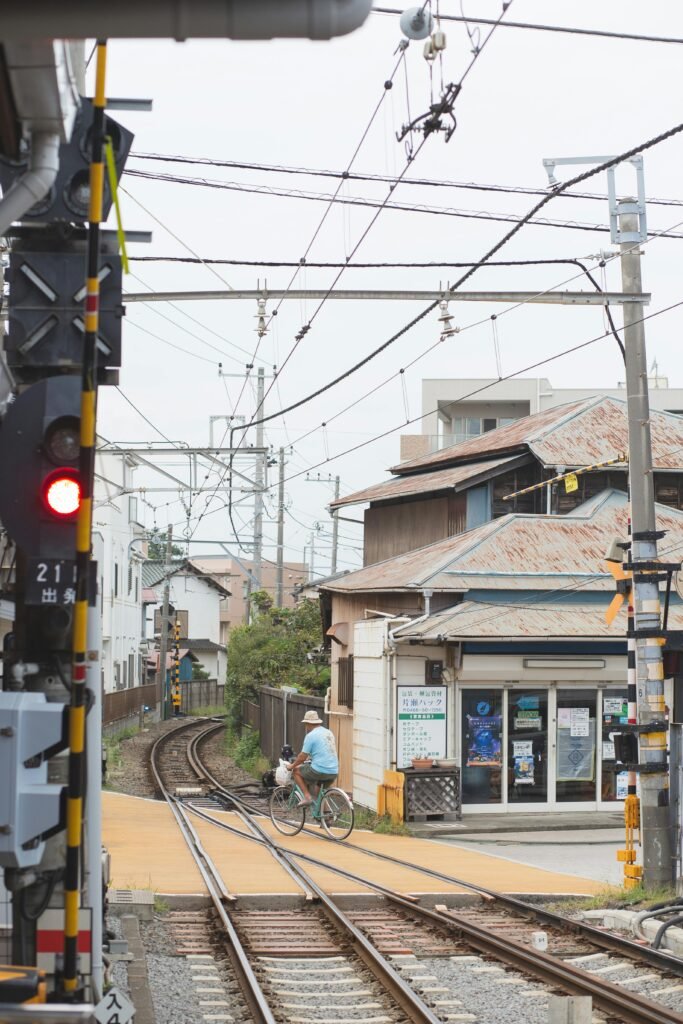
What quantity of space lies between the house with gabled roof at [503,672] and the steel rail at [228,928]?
3825 mm

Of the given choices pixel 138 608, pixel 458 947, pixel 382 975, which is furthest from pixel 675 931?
pixel 138 608

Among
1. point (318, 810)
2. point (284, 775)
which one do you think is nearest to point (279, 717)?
point (284, 775)

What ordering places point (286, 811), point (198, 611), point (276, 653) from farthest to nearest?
1. point (198, 611)
2. point (276, 653)
3. point (286, 811)

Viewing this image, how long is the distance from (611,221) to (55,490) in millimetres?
10295

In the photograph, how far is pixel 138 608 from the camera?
201 ft

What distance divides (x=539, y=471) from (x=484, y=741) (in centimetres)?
661

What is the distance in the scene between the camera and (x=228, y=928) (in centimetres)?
1098

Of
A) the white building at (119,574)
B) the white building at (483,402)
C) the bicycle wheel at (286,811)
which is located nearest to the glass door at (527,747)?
the bicycle wheel at (286,811)

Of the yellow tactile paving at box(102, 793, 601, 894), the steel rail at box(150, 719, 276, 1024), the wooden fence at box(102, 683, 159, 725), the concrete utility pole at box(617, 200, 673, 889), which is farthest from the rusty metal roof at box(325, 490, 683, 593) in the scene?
the wooden fence at box(102, 683, 159, 725)

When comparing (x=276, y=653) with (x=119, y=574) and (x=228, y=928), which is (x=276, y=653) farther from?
(x=228, y=928)

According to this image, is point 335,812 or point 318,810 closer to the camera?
point 318,810

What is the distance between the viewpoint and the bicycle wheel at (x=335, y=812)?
59.5 feet

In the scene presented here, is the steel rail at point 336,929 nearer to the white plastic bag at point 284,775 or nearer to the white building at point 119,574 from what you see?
the white plastic bag at point 284,775

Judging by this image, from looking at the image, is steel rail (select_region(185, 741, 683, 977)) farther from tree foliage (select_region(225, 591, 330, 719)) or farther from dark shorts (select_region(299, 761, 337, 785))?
tree foliage (select_region(225, 591, 330, 719))
